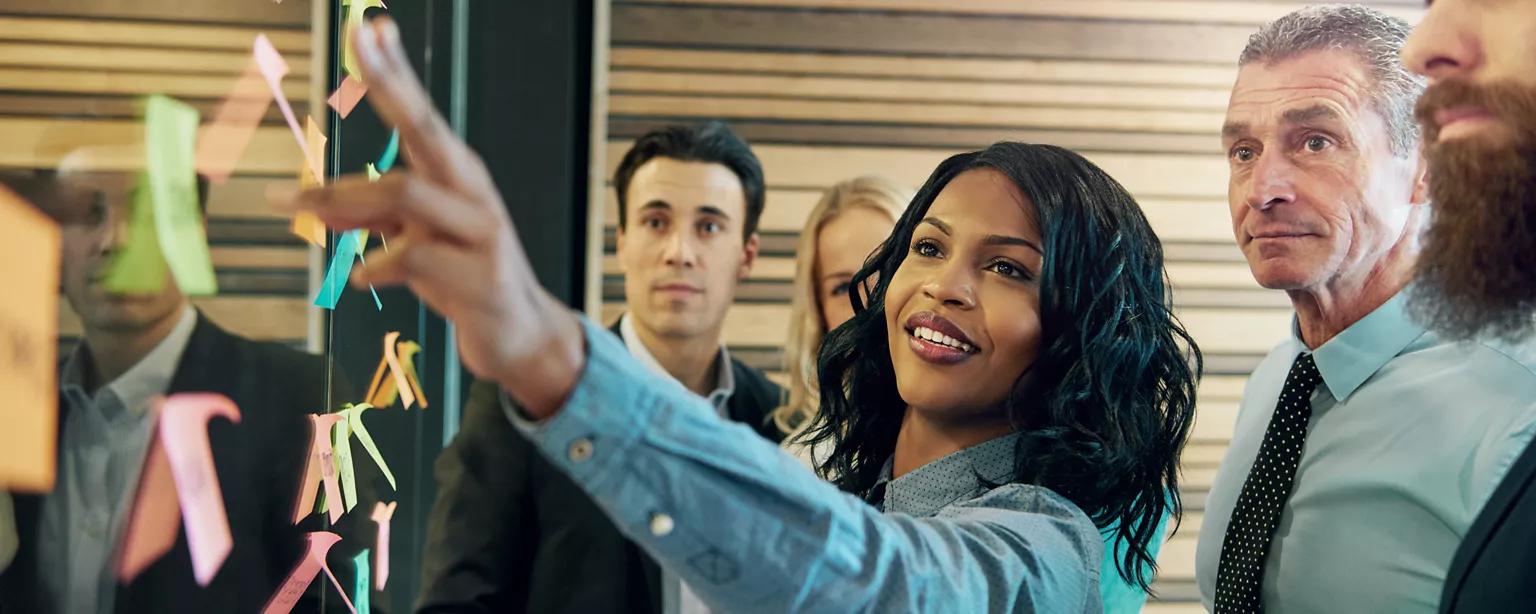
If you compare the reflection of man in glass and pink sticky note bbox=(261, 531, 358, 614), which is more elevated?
the reflection of man in glass

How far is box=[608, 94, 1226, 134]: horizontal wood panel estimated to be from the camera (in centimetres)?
342

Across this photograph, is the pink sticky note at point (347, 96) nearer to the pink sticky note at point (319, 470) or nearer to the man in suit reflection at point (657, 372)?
the pink sticky note at point (319, 470)

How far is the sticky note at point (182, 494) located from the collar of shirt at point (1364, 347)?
1.43 meters

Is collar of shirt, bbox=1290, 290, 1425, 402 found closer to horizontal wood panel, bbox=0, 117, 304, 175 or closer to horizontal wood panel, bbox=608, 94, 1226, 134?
horizontal wood panel, bbox=0, 117, 304, 175

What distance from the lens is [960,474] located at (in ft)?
4.39

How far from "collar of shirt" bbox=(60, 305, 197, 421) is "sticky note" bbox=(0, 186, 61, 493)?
2 centimetres

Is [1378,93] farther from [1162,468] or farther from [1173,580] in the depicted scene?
[1173,580]

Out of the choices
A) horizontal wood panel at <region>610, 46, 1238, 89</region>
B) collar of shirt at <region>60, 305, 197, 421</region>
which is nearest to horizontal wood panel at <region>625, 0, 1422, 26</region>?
horizontal wood panel at <region>610, 46, 1238, 89</region>

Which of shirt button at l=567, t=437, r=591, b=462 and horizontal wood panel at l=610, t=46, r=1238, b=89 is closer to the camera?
shirt button at l=567, t=437, r=591, b=462

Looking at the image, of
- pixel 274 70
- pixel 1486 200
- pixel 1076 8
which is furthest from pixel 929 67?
pixel 274 70

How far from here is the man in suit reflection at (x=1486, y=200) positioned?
1042mm

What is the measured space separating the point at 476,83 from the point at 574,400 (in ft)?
7.97

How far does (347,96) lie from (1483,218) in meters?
1.05

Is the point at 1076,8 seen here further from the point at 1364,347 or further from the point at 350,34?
the point at 350,34
